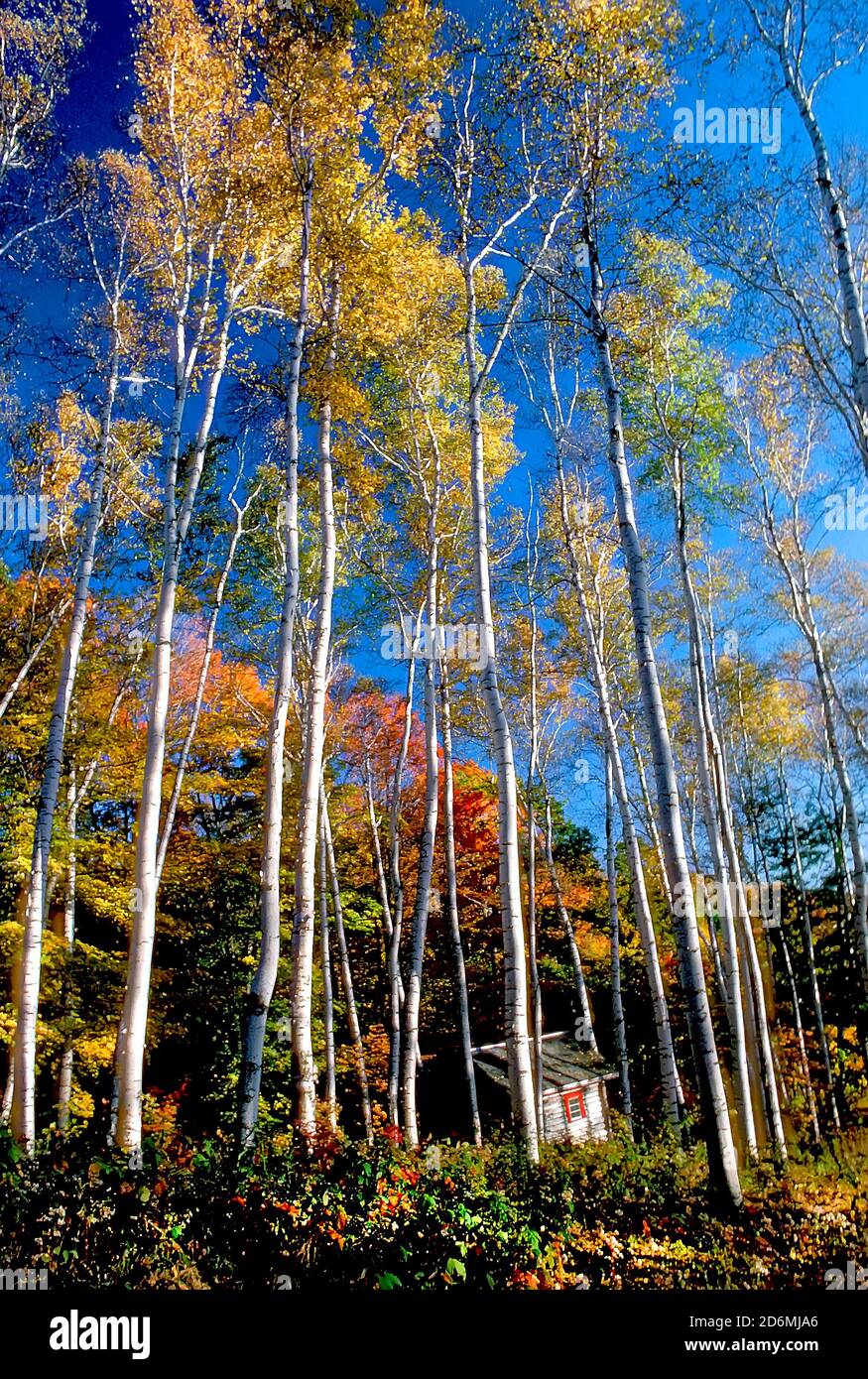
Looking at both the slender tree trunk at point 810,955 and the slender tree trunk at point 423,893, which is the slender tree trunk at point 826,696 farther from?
the slender tree trunk at point 423,893

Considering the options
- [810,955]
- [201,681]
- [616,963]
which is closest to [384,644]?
[201,681]

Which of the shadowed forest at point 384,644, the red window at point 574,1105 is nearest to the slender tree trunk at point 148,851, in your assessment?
the shadowed forest at point 384,644

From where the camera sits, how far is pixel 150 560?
1191cm

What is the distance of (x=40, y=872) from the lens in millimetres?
7309

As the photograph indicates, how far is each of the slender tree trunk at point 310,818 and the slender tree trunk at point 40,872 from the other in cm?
280

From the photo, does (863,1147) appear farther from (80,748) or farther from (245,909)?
(80,748)

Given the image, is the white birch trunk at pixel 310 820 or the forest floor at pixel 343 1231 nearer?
the forest floor at pixel 343 1231

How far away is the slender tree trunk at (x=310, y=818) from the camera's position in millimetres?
6113

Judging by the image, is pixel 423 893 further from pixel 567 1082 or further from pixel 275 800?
pixel 567 1082

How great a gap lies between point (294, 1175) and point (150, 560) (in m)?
10.5

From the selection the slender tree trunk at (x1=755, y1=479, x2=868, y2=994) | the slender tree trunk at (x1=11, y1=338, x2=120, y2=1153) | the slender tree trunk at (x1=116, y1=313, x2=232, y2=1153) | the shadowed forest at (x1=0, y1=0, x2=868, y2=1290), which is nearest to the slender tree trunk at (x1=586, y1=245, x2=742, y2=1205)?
the shadowed forest at (x1=0, y1=0, x2=868, y2=1290)

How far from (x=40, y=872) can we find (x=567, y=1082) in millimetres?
14750

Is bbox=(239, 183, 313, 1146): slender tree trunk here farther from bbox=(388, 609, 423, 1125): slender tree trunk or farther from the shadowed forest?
bbox=(388, 609, 423, 1125): slender tree trunk
